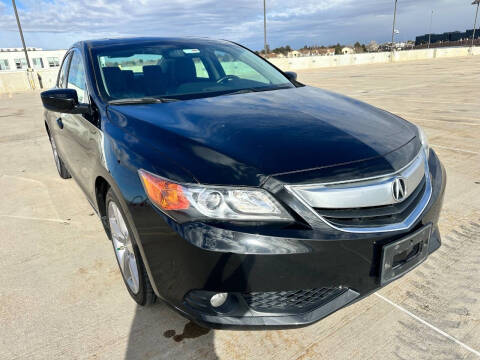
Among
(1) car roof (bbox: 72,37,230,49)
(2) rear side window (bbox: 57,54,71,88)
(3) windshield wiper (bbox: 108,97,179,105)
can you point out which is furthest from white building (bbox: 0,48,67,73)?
(3) windshield wiper (bbox: 108,97,179,105)

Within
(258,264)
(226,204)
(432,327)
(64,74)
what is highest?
(64,74)

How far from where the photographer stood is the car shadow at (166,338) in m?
1.89

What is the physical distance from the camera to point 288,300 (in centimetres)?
165

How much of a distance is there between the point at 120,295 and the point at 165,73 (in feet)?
5.45

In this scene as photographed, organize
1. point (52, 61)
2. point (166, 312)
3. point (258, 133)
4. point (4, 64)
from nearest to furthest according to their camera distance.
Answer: point (258, 133)
point (166, 312)
point (4, 64)
point (52, 61)

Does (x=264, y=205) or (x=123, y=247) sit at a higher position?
(x=264, y=205)

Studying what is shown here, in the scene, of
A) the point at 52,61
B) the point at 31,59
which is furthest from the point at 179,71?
the point at 52,61

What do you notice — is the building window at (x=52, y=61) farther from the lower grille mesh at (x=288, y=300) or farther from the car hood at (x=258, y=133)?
the lower grille mesh at (x=288, y=300)

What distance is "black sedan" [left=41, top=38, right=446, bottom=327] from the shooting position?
1.55 meters

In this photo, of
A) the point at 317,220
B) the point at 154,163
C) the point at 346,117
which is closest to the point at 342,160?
the point at 317,220

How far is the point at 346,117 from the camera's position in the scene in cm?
222

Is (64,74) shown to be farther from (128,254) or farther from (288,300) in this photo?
(288,300)

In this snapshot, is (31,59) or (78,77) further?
(31,59)

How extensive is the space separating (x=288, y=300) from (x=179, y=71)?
2.05 meters
